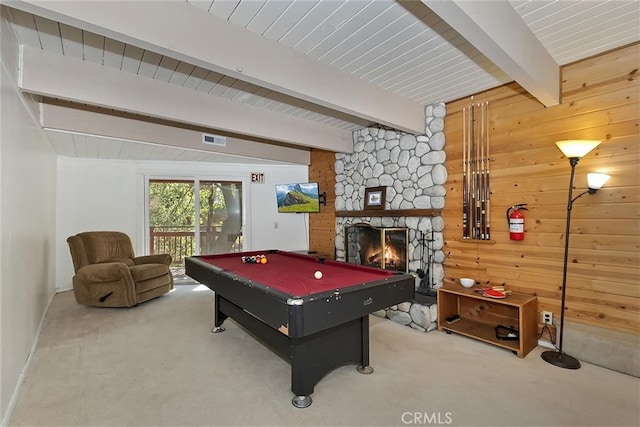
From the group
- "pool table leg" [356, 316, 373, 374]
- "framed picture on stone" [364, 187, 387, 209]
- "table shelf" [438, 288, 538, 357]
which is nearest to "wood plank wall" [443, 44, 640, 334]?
"table shelf" [438, 288, 538, 357]

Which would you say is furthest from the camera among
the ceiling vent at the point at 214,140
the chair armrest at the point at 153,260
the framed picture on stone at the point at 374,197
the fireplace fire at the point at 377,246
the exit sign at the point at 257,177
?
the exit sign at the point at 257,177

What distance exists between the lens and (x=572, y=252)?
275 cm

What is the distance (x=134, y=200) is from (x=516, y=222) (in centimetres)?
581

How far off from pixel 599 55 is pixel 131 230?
259 inches

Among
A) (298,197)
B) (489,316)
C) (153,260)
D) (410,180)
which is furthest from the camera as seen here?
(298,197)

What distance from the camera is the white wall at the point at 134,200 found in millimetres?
5211

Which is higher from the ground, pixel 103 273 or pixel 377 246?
pixel 377 246

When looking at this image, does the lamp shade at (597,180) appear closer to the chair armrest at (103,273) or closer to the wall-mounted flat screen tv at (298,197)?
the wall-mounted flat screen tv at (298,197)

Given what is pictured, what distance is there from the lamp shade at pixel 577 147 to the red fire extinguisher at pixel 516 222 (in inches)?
25.3

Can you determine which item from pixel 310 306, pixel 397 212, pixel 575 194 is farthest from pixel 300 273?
pixel 575 194

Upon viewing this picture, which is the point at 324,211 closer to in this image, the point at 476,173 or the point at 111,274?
the point at 476,173

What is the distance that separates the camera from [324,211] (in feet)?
18.5

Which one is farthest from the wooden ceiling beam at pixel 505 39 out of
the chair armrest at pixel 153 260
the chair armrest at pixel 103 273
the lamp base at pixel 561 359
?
the chair armrest at pixel 153 260

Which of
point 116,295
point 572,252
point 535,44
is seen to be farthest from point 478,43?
point 116,295
